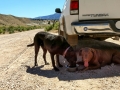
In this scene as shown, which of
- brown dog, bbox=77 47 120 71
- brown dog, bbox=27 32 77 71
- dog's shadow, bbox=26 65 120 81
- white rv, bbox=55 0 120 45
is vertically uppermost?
white rv, bbox=55 0 120 45

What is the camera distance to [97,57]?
18.8 ft

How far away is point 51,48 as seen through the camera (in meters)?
5.76

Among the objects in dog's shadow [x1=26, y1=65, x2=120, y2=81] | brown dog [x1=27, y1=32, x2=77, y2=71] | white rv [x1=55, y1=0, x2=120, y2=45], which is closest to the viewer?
dog's shadow [x1=26, y1=65, x2=120, y2=81]

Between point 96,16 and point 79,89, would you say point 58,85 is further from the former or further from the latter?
point 96,16

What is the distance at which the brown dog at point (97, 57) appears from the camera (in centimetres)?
548

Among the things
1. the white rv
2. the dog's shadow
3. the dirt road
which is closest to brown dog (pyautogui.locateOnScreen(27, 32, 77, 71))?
the dog's shadow

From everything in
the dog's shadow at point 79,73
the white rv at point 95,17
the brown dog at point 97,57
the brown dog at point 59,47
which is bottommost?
the dog's shadow at point 79,73

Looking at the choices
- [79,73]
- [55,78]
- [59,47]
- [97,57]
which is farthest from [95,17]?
[55,78]

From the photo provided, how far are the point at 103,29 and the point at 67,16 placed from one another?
1009 mm

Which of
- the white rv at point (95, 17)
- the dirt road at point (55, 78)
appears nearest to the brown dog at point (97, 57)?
the dirt road at point (55, 78)

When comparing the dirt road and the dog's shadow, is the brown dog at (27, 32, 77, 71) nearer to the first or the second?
the dog's shadow

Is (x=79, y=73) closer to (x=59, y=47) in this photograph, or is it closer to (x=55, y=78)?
(x=55, y=78)

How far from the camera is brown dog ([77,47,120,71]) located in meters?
5.48

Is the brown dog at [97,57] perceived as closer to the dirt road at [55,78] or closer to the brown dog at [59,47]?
the dirt road at [55,78]
